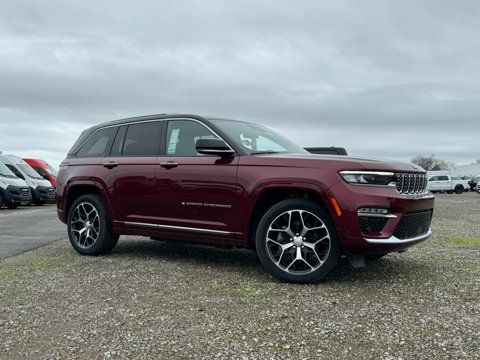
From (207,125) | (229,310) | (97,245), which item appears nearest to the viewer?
(229,310)

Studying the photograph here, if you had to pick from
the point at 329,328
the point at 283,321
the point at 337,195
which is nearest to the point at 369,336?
the point at 329,328

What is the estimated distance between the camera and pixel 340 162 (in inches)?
190

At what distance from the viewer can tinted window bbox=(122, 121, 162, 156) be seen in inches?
250

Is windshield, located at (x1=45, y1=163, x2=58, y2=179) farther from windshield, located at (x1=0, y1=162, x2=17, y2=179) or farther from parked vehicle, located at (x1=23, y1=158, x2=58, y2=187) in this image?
windshield, located at (x1=0, y1=162, x2=17, y2=179)

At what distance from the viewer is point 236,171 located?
536 centimetres

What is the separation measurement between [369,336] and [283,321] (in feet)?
2.19

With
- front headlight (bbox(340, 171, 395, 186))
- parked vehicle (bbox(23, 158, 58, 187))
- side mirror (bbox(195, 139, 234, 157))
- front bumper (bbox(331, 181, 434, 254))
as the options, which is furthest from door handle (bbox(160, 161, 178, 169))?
parked vehicle (bbox(23, 158, 58, 187))

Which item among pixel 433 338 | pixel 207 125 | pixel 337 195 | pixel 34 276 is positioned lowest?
pixel 34 276

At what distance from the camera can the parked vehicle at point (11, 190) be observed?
19234 mm

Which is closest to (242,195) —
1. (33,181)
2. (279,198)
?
(279,198)

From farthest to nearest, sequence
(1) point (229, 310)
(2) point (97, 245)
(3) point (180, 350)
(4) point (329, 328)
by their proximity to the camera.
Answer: (2) point (97, 245), (1) point (229, 310), (4) point (329, 328), (3) point (180, 350)

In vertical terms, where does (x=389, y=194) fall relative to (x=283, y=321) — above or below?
above

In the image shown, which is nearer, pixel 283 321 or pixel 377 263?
pixel 283 321

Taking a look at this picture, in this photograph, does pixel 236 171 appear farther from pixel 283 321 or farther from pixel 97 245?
pixel 97 245
